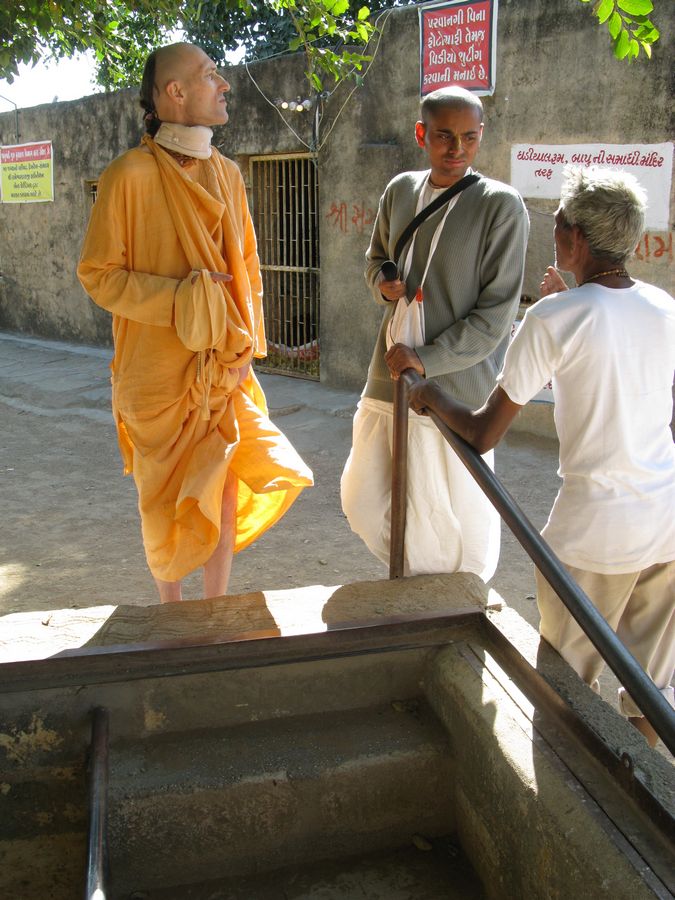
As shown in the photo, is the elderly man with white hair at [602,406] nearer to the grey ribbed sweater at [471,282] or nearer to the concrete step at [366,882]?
the grey ribbed sweater at [471,282]

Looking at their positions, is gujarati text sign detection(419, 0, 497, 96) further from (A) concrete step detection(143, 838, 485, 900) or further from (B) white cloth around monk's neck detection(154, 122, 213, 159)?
(A) concrete step detection(143, 838, 485, 900)

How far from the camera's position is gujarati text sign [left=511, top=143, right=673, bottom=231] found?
18.3 feet

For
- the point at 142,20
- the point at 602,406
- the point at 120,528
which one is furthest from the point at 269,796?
the point at 142,20

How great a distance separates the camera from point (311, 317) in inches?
341

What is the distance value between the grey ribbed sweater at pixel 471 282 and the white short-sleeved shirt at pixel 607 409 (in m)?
0.50

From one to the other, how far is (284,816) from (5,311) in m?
12.0

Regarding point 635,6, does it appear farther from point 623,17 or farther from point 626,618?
point 626,618

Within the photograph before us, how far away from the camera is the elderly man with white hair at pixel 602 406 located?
79.4 inches

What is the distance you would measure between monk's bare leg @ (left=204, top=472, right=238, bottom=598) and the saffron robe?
8cm

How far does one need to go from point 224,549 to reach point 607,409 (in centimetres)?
144

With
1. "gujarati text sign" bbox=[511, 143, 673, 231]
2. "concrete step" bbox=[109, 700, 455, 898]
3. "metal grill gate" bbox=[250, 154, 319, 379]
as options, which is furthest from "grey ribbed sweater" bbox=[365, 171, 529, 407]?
"metal grill gate" bbox=[250, 154, 319, 379]

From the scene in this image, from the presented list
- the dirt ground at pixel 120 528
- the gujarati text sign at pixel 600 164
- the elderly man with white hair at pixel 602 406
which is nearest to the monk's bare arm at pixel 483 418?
the elderly man with white hair at pixel 602 406

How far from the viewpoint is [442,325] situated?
8.91 ft

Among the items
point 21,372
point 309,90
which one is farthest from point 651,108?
point 21,372
